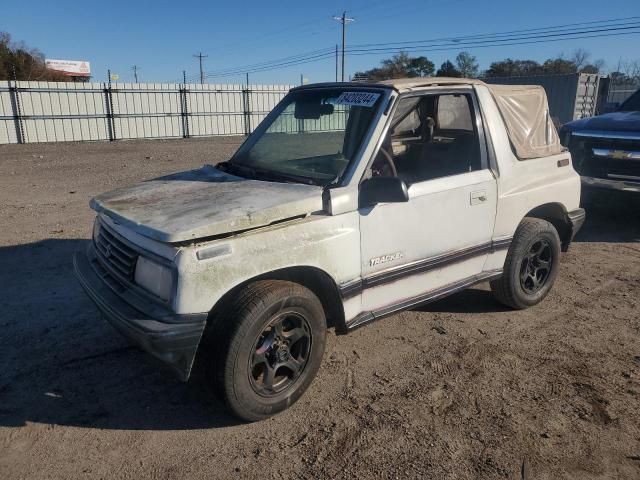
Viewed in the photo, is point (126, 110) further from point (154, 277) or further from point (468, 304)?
point (154, 277)

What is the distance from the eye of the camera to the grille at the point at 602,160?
6.98 metres

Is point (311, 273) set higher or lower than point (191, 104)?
lower

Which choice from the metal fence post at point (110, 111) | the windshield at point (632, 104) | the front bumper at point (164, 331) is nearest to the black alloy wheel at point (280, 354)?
the front bumper at point (164, 331)

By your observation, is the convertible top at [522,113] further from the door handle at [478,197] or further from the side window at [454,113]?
the door handle at [478,197]

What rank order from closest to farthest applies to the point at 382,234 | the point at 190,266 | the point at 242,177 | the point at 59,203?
1. the point at 190,266
2. the point at 382,234
3. the point at 242,177
4. the point at 59,203

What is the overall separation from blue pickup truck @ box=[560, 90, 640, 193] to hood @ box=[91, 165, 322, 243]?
18.1ft

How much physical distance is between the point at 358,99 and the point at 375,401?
2.08 metres

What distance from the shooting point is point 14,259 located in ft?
19.0

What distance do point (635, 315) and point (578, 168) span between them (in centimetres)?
355

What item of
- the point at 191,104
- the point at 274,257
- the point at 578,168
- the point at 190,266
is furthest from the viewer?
the point at 191,104

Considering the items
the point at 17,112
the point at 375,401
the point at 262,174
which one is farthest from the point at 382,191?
the point at 17,112

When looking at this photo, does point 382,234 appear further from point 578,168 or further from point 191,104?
point 191,104

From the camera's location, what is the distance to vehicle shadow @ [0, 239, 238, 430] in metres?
3.16

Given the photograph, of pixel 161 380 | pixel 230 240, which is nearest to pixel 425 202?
pixel 230 240
